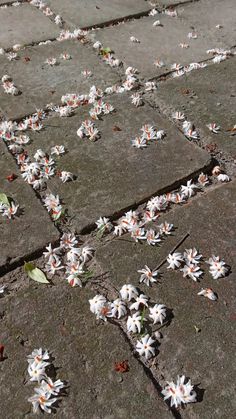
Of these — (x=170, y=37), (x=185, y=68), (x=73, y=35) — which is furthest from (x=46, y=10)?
(x=185, y=68)

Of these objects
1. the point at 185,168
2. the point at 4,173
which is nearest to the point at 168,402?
the point at 185,168

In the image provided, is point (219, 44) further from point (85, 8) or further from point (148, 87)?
point (85, 8)

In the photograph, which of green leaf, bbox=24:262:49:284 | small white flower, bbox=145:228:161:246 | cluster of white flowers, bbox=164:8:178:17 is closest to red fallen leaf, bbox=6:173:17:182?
green leaf, bbox=24:262:49:284

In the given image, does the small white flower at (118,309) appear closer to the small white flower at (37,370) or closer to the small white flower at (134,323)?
the small white flower at (134,323)

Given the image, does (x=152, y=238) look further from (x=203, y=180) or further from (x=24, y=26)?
(x=24, y=26)

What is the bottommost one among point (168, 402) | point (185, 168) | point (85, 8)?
point (168, 402)

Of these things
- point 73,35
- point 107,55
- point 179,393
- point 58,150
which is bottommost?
point 179,393
